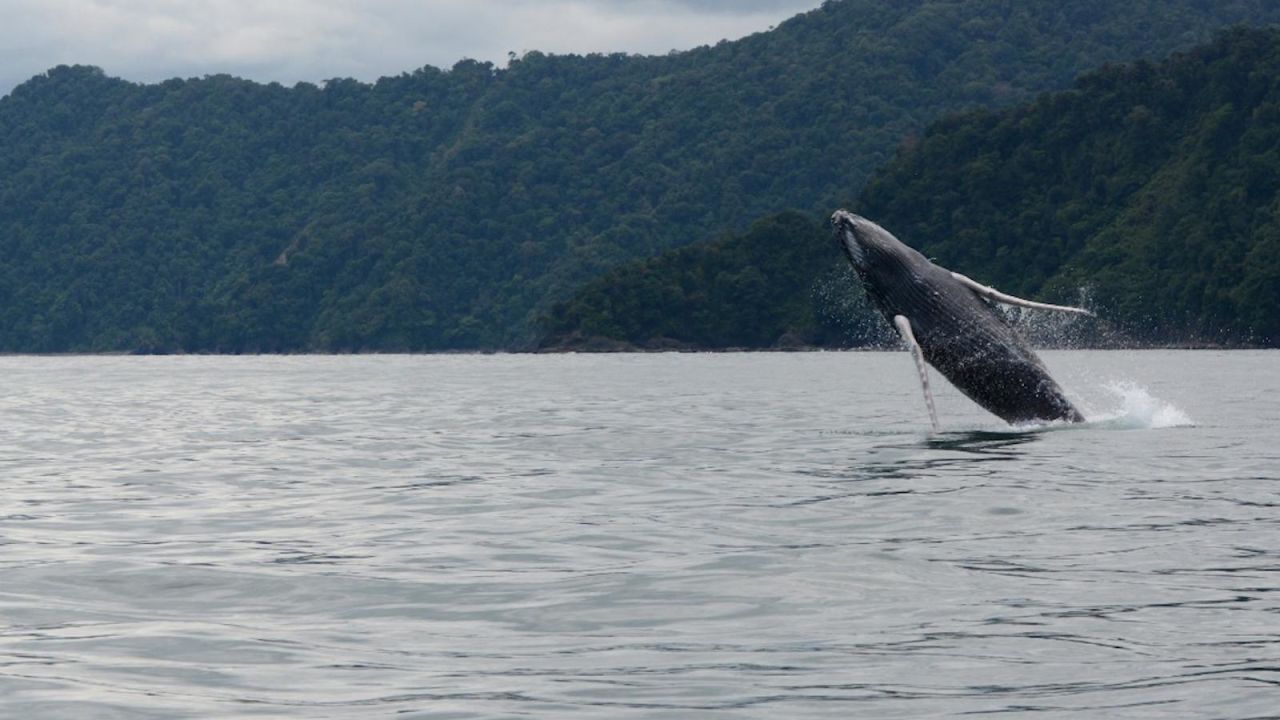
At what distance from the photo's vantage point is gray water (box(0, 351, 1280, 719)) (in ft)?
28.3

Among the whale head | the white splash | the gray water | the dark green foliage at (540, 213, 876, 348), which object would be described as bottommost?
the gray water

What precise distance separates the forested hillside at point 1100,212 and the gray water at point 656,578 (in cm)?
10463

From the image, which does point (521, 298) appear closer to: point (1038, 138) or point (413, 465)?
point (1038, 138)

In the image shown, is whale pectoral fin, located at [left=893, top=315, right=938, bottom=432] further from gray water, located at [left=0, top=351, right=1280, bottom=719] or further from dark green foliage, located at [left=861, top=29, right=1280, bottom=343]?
dark green foliage, located at [left=861, top=29, right=1280, bottom=343]

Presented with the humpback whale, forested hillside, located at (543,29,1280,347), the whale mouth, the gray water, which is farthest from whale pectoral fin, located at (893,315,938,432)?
forested hillside, located at (543,29,1280,347)

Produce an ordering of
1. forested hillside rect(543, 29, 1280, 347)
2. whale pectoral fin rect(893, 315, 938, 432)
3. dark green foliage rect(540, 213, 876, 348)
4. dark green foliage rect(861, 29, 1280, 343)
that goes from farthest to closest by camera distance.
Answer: dark green foliage rect(540, 213, 876, 348), forested hillside rect(543, 29, 1280, 347), dark green foliage rect(861, 29, 1280, 343), whale pectoral fin rect(893, 315, 938, 432)

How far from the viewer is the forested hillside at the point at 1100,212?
416ft

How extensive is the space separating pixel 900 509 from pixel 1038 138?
14154 centimetres

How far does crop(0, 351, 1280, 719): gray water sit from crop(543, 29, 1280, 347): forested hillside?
343 ft

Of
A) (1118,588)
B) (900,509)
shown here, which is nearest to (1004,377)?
(900,509)

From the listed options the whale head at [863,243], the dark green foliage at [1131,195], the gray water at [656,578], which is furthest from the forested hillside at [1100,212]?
the gray water at [656,578]

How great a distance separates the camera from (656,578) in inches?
483

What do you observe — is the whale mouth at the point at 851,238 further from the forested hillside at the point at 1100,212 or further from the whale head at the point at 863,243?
the forested hillside at the point at 1100,212

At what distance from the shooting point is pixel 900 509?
1627 cm
